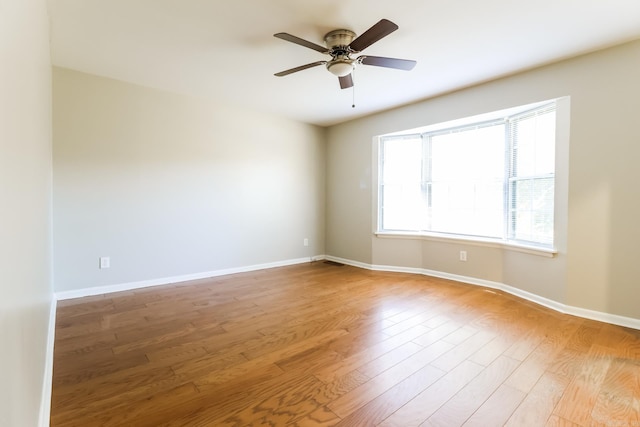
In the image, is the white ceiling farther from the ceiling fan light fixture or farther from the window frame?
the window frame

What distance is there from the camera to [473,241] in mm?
3834

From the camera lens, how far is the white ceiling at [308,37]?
2.12 m

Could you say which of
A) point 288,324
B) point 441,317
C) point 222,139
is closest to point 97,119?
point 222,139

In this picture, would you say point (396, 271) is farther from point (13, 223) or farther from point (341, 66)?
point (13, 223)

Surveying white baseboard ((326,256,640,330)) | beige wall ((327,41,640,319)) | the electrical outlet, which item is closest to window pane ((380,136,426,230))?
white baseboard ((326,256,640,330))

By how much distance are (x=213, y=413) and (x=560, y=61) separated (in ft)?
13.5

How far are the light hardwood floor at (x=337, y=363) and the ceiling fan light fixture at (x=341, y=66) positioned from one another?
2.21 m

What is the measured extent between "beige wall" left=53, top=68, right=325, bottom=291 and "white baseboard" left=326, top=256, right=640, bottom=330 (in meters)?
1.66

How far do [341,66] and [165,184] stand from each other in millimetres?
2681

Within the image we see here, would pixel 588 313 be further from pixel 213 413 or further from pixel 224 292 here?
pixel 224 292

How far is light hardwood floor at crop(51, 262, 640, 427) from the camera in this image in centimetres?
154

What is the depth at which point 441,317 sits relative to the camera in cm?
278

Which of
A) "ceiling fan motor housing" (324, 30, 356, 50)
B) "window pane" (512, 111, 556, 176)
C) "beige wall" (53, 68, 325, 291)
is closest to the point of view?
"ceiling fan motor housing" (324, 30, 356, 50)

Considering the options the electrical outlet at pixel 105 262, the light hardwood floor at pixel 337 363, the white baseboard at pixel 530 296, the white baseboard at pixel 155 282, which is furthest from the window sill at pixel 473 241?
the electrical outlet at pixel 105 262
